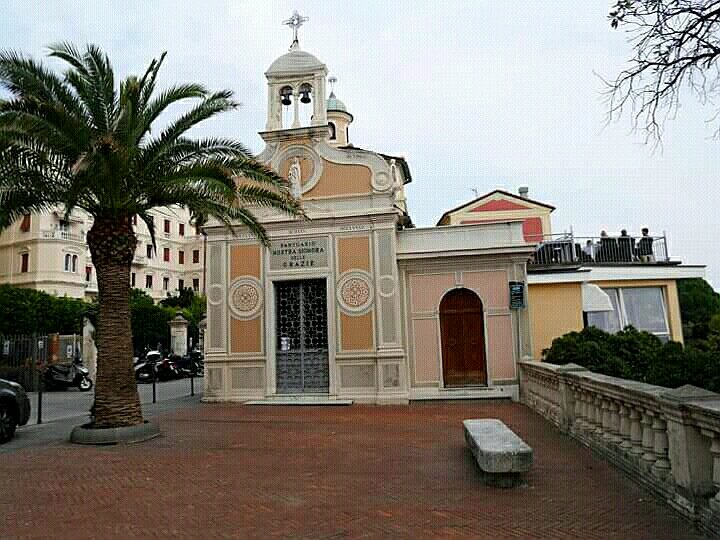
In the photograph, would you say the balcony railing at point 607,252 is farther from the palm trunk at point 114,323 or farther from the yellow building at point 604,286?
the palm trunk at point 114,323

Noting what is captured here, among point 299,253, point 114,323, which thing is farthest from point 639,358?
point 114,323

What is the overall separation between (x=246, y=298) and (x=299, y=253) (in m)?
1.97

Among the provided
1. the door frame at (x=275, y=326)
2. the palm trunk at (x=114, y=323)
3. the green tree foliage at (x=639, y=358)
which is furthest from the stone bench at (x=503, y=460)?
the door frame at (x=275, y=326)

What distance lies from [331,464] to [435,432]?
314 cm

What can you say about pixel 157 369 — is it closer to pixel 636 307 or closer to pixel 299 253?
pixel 299 253

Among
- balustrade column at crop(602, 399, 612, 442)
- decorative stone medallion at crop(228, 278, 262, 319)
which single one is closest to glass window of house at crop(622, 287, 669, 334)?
decorative stone medallion at crop(228, 278, 262, 319)

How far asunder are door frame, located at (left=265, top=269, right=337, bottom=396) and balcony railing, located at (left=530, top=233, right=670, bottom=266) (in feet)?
30.9

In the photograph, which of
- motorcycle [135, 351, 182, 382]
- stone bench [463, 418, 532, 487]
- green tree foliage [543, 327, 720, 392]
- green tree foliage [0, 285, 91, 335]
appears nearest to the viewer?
stone bench [463, 418, 532, 487]

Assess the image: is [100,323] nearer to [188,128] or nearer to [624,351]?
[188,128]

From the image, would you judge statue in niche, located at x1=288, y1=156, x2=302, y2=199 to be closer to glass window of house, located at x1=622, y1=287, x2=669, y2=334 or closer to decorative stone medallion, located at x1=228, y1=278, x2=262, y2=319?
decorative stone medallion, located at x1=228, y1=278, x2=262, y2=319

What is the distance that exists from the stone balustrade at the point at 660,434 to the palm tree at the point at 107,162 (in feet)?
23.9

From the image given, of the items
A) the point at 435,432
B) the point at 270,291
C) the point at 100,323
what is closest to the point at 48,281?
the point at 270,291

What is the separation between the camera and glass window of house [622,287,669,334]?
843 inches

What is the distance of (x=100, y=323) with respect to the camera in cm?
1118
